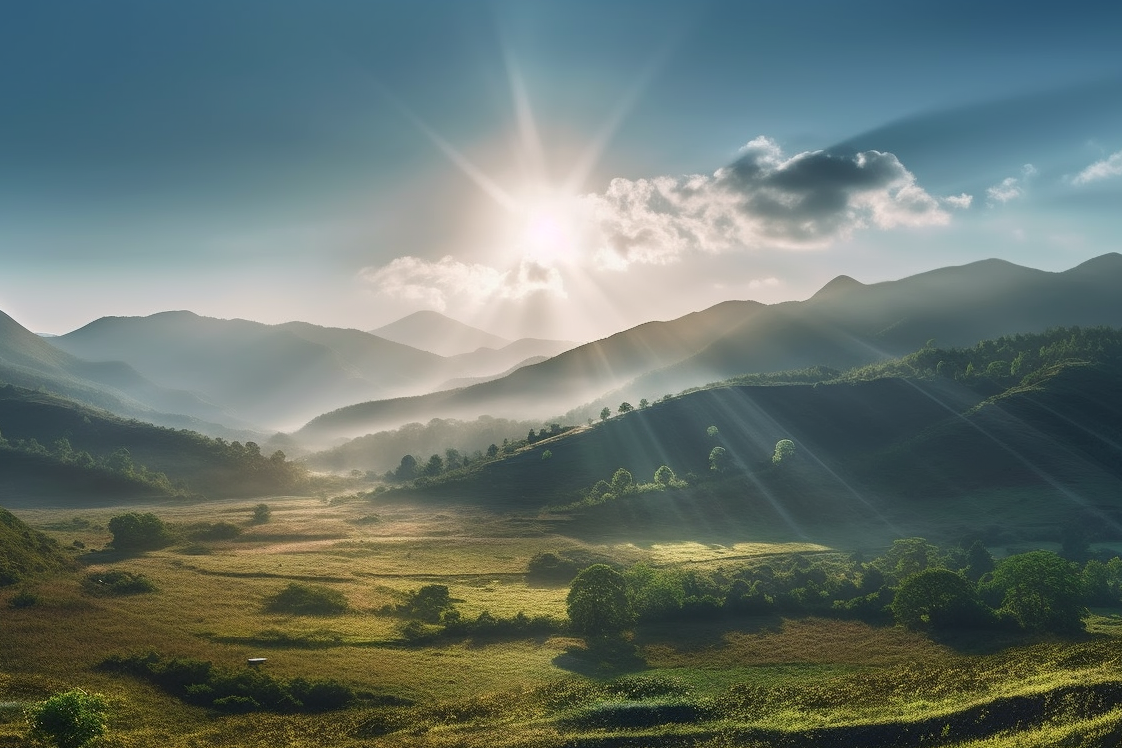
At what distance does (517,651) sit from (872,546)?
83.9 m

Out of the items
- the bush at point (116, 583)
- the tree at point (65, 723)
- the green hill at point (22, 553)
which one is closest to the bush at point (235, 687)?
the tree at point (65, 723)

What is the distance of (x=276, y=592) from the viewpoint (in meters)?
84.9

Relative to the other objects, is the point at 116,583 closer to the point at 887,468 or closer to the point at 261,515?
the point at 261,515

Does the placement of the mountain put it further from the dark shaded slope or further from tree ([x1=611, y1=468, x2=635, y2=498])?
tree ([x1=611, y1=468, x2=635, y2=498])

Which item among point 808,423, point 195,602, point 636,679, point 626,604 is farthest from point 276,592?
point 808,423

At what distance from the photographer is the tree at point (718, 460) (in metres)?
169

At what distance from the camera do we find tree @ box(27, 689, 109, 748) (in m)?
38.3

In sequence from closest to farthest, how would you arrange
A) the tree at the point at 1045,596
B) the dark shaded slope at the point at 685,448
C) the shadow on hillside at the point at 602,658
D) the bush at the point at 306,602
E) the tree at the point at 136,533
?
1. the shadow on hillside at the point at 602,658
2. the tree at the point at 1045,596
3. the bush at the point at 306,602
4. the tree at the point at 136,533
5. the dark shaded slope at the point at 685,448

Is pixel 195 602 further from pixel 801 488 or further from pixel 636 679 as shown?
pixel 801 488

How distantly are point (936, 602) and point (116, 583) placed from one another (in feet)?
315

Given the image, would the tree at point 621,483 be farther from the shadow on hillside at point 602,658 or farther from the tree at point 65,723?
the tree at point 65,723

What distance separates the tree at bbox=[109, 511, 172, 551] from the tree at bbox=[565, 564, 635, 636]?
262 feet

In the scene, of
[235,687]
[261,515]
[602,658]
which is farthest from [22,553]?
[602,658]

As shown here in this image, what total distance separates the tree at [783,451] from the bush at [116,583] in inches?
5487
